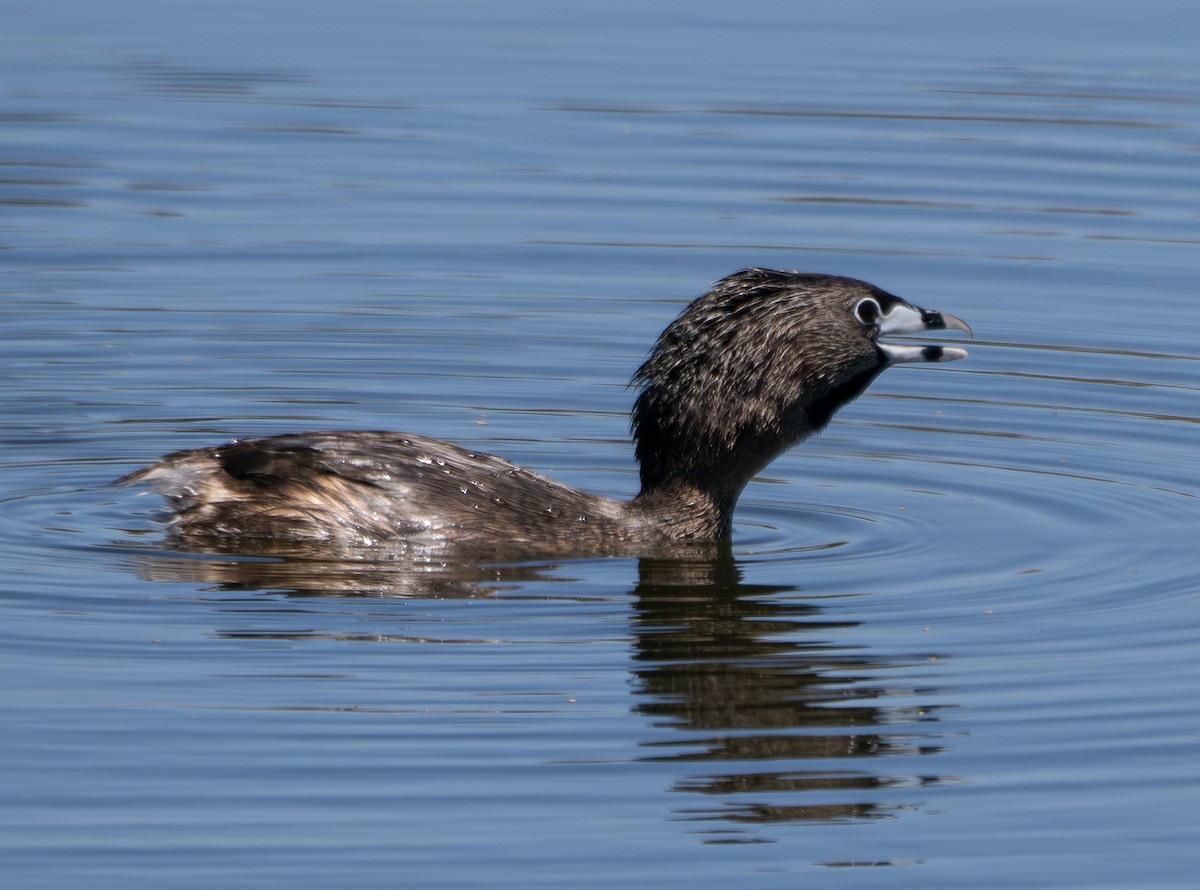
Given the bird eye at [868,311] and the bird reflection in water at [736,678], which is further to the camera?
the bird eye at [868,311]

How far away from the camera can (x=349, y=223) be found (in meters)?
17.2

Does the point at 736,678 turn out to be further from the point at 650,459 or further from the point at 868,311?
the point at 868,311

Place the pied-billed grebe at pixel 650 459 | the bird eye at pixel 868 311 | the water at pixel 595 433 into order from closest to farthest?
the water at pixel 595 433
the pied-billed grebe at pixel 650 459
the bird eye at pixel 868 311

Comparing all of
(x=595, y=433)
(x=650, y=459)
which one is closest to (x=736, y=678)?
(x=650, y=459)

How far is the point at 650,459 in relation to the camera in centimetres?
1127

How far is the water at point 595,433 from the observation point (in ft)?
25.7

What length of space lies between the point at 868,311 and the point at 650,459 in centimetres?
119

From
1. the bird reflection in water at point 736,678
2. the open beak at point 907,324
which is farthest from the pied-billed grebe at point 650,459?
the bird reflection in water at point 736,678

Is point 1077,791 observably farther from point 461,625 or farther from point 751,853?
point 461,625

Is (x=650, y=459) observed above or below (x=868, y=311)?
below

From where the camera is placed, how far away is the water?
782 centimetres

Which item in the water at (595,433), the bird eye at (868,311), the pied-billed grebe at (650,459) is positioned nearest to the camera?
the water at (595,433)

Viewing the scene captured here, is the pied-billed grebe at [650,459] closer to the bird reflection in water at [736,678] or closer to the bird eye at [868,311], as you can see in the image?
the bird eye at [868,311]

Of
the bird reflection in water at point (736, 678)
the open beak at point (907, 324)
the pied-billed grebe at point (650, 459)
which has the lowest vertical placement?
the bird reflection in water at point (736, 678)
